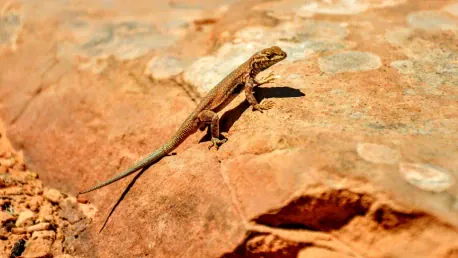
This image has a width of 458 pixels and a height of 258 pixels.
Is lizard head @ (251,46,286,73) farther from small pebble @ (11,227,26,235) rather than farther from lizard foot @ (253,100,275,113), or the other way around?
small pebble @ (11,227,26,235)

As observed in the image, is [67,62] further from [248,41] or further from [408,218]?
[408,218]

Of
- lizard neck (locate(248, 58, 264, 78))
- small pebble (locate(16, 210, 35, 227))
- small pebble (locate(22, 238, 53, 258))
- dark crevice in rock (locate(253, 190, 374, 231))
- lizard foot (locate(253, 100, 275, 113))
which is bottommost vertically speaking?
small pebble (locate(22, 238, 53, 258))

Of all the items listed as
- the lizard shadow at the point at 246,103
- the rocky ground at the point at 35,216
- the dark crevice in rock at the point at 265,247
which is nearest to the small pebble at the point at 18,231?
the rocky ground at the point at 35,216

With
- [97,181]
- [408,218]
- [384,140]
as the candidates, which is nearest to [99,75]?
[97,181]

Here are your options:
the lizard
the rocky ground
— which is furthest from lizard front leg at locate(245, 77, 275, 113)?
the rocky ground

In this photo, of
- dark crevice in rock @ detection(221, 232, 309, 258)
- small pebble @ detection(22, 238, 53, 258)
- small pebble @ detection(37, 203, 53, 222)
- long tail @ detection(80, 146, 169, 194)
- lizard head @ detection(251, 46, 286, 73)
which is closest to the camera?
dark crevice in rock @ detection(221, 232, 309, 258)

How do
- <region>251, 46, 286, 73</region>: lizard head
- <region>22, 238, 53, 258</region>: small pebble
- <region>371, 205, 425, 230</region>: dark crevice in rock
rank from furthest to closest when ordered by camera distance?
<region>251, 46, 286, 73</region>: lizard head
<region>22, 238, 53, 258</region>: small pebble
<region>371, 205, 425, 230</region>: dark crevice in rock
